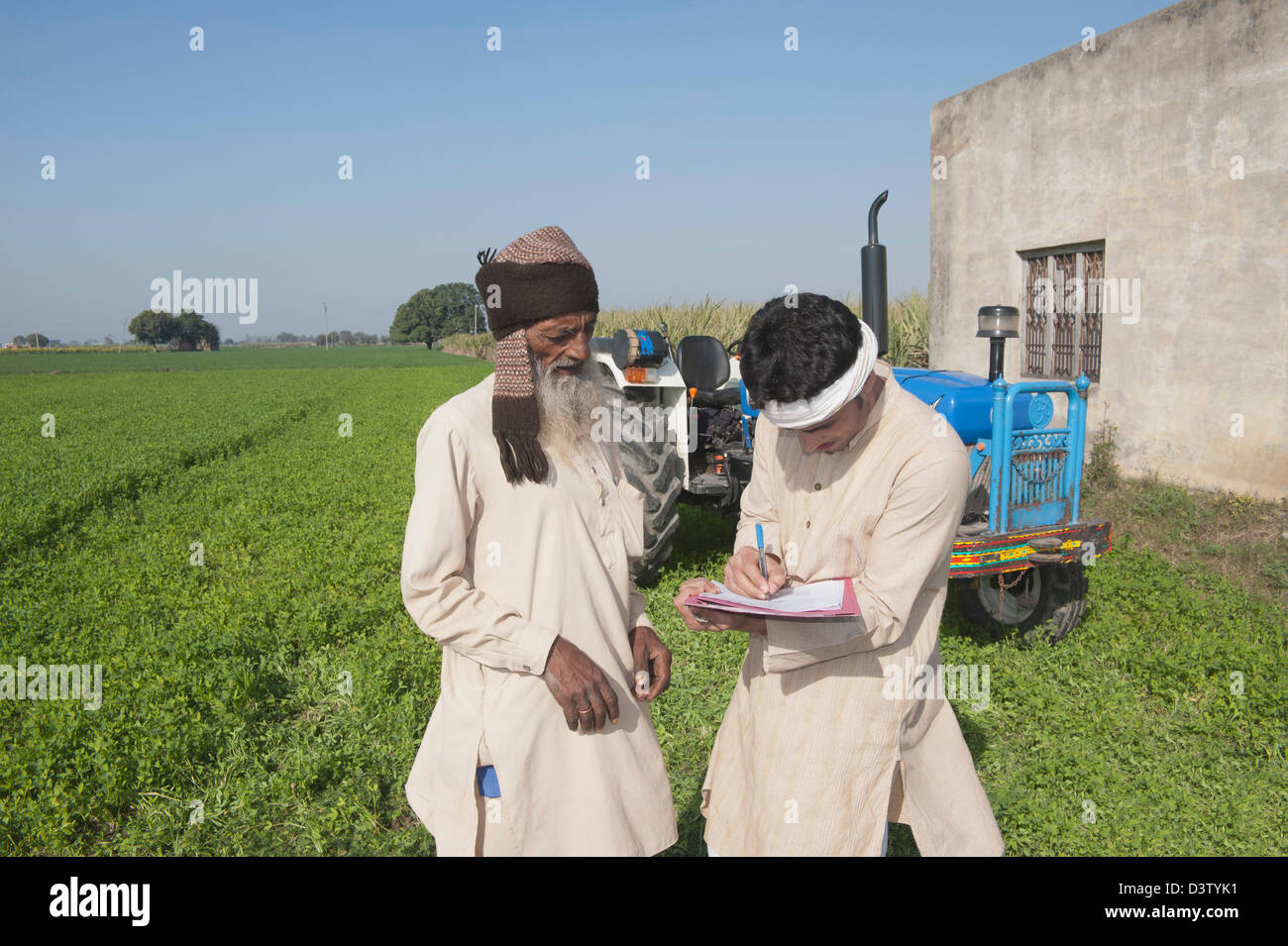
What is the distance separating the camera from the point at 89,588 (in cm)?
666

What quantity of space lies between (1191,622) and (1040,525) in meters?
1.42

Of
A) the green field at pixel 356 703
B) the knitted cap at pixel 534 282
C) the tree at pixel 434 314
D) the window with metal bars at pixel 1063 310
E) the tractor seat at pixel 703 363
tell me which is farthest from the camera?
the tree at pixel 434 314

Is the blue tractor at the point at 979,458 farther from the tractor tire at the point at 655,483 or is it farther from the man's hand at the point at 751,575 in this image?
the man's hand at the point at 751,575

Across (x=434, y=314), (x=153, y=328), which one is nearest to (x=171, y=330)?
(x=153, y=328)

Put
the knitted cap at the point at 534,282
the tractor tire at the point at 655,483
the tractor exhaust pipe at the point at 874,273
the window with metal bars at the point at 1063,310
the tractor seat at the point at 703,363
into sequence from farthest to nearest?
the window with metal bars at the point at 1063,310
the tractor seat at the point at 703,363
the tractor tire at the point at 655,483
the tractor exhaust pipe at the point at 874,273
the knitted cap at the point at 534,282

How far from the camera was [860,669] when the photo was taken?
7.02 ft

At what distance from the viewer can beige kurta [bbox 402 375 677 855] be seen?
194 cm

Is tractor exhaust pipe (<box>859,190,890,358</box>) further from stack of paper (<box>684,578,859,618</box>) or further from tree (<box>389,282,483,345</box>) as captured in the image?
tree (<box>389,282,483,345</box>)

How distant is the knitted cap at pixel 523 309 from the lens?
6.65 feet

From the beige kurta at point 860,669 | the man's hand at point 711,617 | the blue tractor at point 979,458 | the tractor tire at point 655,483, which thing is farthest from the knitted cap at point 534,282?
the tractor tire at point 655,483

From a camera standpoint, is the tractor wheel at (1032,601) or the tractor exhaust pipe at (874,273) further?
the tractor wheel at (1032,601)

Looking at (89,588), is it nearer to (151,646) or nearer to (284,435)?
Result: (151,646)

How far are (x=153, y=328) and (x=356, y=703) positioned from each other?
11448 centimetres

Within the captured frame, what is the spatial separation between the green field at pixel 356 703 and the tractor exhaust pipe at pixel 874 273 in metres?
2.04
